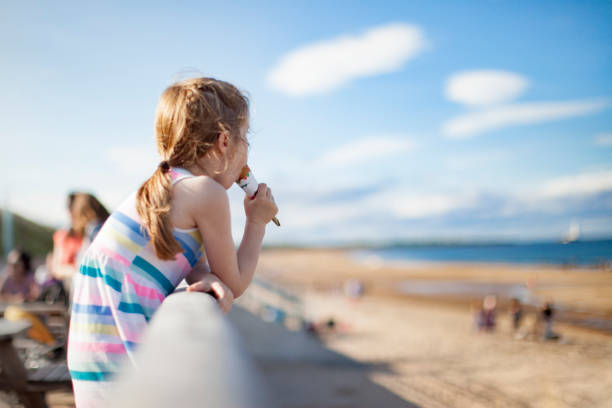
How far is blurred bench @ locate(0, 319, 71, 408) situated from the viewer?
2.22 meters

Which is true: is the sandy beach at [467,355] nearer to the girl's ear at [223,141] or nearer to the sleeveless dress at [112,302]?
the sleeveless dress at [112,302]

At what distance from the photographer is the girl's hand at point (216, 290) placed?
1160mm

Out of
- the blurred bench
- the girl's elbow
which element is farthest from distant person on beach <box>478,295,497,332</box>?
the girl's elbow

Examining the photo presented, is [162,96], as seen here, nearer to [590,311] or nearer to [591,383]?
[591,383]

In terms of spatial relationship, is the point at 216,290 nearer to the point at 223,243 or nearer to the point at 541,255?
the point at 223,243

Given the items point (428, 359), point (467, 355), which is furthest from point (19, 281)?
point (467, 355)

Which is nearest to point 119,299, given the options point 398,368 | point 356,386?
point 356,386

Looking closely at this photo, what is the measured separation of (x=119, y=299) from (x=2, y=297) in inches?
240

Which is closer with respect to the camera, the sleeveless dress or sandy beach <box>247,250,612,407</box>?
the sleeveless dress

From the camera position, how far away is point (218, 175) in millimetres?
1409

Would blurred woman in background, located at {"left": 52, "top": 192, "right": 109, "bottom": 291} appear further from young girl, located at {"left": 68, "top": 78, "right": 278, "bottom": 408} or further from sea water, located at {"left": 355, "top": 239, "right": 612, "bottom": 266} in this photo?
sea water, located at {"left": 355, "top": 239, "right": 612, "bottom": 266}

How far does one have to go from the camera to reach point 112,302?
1198mm

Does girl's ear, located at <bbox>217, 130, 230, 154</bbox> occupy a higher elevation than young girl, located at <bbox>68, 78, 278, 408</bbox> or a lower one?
higher

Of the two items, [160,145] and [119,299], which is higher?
[160,145]
